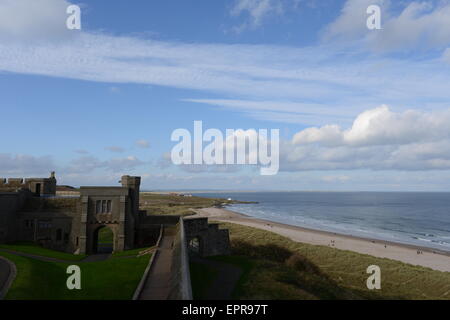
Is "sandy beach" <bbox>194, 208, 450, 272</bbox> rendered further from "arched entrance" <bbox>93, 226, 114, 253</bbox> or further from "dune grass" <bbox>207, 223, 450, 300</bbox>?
"arched entrance" <bbox>93, 226, 114, 253</bbox>

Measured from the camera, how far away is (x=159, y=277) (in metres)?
23.6

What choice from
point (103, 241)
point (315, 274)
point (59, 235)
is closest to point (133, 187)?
point (59, 235)

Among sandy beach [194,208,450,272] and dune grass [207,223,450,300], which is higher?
dune grass [207,223,450,300]

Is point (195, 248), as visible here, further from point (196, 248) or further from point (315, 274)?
point (315, 274)

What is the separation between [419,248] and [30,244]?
215 ft

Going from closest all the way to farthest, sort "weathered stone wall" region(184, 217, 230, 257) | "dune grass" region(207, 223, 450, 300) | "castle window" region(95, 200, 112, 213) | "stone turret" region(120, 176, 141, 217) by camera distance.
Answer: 1. "dune grass" region(207, 223, 450, 300)
2. "weathered stone wall" region(184, 217, 230, 257)
3. "castle window" region(95, 200, 112, 213)
4. "stone turret" region(120, 176, 141, 217)

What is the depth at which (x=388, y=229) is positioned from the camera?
94875 millimetres

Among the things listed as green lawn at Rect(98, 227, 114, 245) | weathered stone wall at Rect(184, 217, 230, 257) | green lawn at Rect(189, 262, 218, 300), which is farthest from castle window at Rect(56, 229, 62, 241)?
green lawn at Rect(189, 262, 218, 300)

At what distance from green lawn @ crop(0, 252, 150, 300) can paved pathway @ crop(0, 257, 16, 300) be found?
1.14ft

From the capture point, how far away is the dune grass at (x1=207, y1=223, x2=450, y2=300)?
88.2ft

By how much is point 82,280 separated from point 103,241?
3145 cm

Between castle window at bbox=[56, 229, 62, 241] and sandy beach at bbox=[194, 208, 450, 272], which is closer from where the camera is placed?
castle window at bbox=[56, 229, 62, 241]
